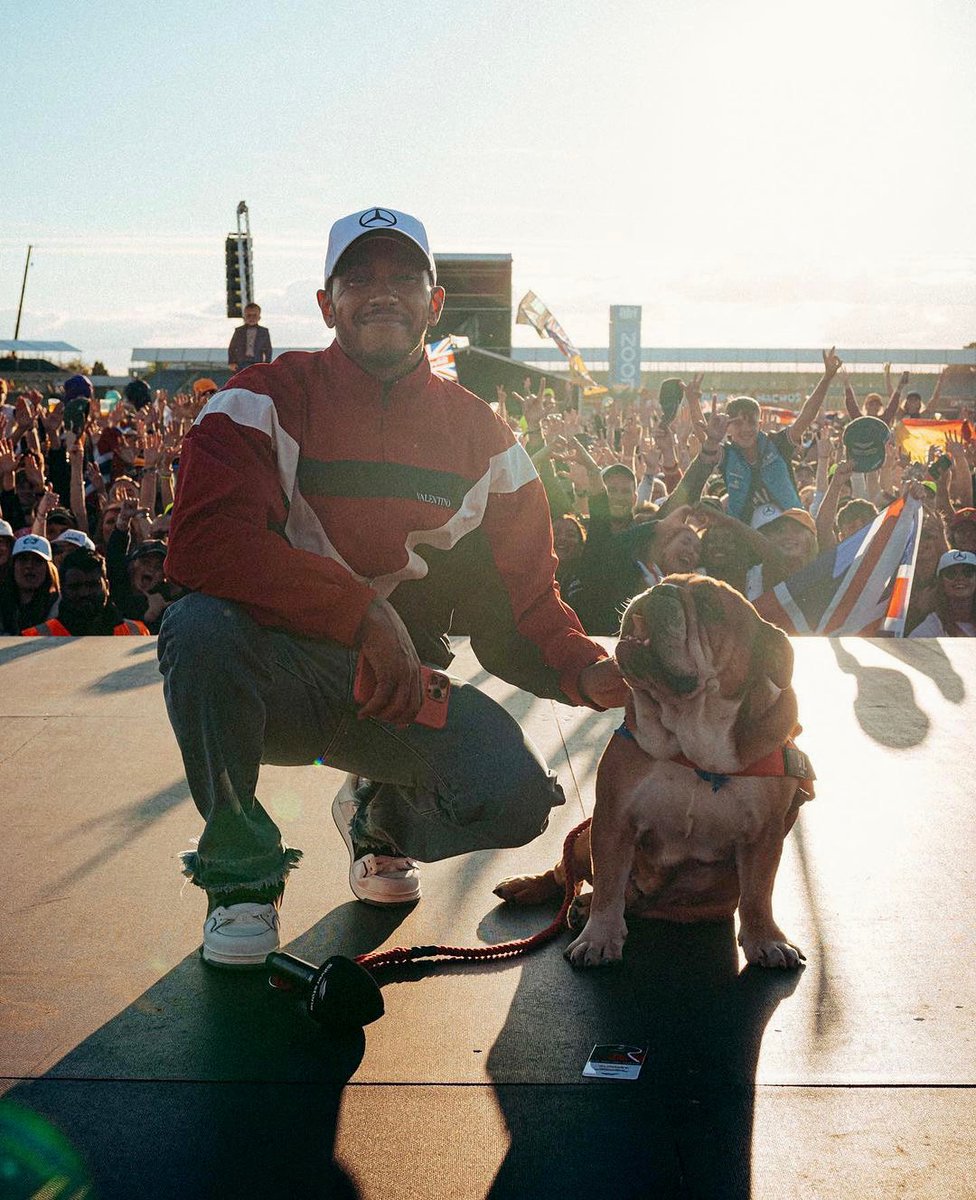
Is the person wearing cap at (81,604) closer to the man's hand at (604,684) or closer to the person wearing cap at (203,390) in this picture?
the man's hand at (604,684)

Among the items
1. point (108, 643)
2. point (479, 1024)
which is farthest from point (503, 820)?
point (108, 643)

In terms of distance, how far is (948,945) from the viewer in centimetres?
286

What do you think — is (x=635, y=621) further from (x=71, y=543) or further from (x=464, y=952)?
(x=71, y=543)

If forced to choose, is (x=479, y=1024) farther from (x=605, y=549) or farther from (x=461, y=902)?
(x=605, y=549)

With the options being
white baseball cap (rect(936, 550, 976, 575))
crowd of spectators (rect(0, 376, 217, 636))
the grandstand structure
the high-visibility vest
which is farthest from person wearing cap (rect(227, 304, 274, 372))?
the grandstand structure

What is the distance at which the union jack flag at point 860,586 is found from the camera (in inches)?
280

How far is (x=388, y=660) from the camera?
8.68 ft

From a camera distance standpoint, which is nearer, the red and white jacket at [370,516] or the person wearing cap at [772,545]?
the red and white jacket at [370,516]

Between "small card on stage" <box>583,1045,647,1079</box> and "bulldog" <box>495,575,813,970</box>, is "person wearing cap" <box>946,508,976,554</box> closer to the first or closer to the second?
"bulldog" <box>495,575,813,970</box>

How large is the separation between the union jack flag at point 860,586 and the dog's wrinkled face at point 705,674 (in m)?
4.38

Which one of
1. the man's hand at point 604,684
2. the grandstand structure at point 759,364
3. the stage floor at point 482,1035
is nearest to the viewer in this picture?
the stage floor at point 482,1035

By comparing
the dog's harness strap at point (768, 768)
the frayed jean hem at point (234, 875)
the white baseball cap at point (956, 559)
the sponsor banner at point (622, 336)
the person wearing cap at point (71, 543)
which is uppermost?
the sponsor banner at point (622, 336)

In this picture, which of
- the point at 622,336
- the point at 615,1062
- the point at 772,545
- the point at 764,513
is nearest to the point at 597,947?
the point at 615,1062

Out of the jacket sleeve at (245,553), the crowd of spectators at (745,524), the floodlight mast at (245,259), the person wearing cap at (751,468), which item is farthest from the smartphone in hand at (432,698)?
the floodlight mast at (245,259)
